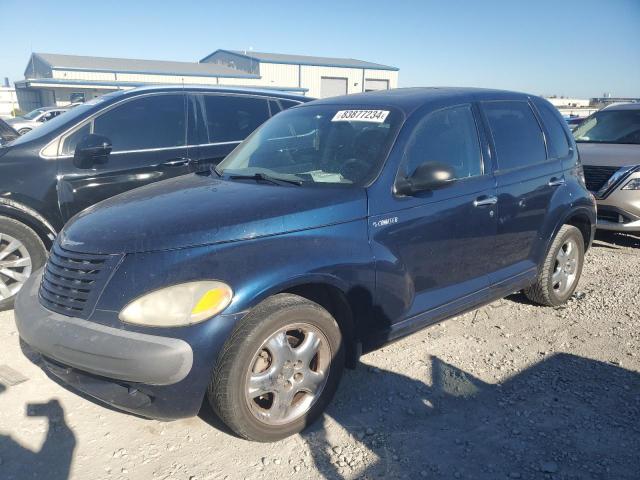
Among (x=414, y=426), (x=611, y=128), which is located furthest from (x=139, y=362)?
(x=611, y=128)

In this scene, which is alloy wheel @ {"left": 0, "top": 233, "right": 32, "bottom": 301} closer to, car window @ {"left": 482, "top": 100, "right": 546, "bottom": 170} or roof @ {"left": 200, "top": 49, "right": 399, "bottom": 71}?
car window @ {"left": 482, "top": 100, "right": 546, "bottom": 170}

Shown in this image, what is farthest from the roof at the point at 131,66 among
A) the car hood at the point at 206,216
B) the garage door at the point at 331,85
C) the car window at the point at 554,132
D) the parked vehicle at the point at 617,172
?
the car hood at the point at 206,216

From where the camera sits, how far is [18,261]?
443cm

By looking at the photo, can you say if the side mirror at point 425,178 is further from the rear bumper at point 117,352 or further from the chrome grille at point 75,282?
the chrome grille at point 75,282

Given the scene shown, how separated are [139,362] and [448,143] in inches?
96.3

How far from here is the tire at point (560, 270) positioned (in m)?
4.47

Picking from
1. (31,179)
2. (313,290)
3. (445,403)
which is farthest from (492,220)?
(31,179)

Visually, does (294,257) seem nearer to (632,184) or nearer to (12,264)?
(12,264)

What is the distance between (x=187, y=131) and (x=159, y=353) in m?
3.35

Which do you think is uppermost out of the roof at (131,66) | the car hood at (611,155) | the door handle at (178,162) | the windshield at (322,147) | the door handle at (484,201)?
the roof at (131,66)

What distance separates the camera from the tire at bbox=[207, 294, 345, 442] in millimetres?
2529

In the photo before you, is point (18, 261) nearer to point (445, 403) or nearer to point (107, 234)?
point (107, 234)

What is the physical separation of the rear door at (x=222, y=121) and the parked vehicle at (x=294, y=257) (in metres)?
1.34

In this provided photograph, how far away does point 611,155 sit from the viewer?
686cm
